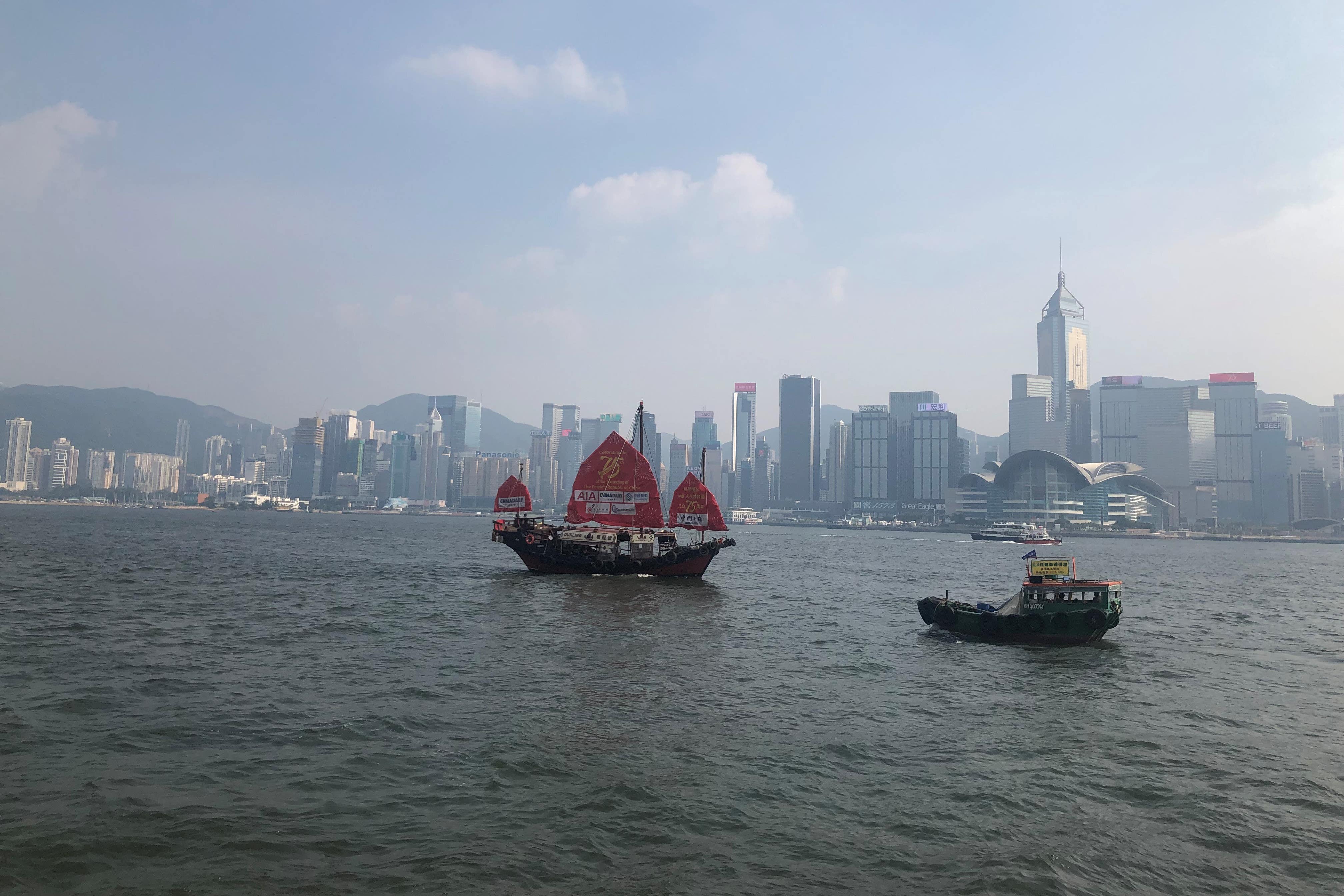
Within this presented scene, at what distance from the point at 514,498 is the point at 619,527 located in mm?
12315

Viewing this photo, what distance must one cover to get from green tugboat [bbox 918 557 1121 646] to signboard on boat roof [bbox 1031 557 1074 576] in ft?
0.52

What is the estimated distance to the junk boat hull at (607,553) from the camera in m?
68.9

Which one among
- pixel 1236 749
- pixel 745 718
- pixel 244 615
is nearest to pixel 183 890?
pixel 745 718

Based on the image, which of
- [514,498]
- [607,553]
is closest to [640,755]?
[607,553]

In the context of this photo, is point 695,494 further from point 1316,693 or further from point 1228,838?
point 1228,838

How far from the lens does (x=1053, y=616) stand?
134 feet

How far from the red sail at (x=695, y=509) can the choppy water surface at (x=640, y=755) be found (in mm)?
26121

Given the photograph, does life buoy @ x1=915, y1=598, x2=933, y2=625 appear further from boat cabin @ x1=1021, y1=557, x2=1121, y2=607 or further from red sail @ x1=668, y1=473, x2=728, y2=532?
red sail @ x1=668, y1=473, x2=728, y2=532

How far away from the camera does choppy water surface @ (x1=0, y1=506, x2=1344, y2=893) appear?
1448 centimetres

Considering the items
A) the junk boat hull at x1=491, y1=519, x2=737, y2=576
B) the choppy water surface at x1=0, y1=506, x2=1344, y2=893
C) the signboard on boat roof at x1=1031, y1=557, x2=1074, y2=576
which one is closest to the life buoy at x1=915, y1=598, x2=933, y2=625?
the choppy water surface at x1=0, y1=506, x2=1344, y2=893

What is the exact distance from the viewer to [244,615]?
42.5 m

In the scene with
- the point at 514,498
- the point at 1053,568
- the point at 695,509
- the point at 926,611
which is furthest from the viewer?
the point at 514,498

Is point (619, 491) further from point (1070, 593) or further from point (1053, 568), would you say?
point (1070, 593)

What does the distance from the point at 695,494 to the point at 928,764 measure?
5521 cm
